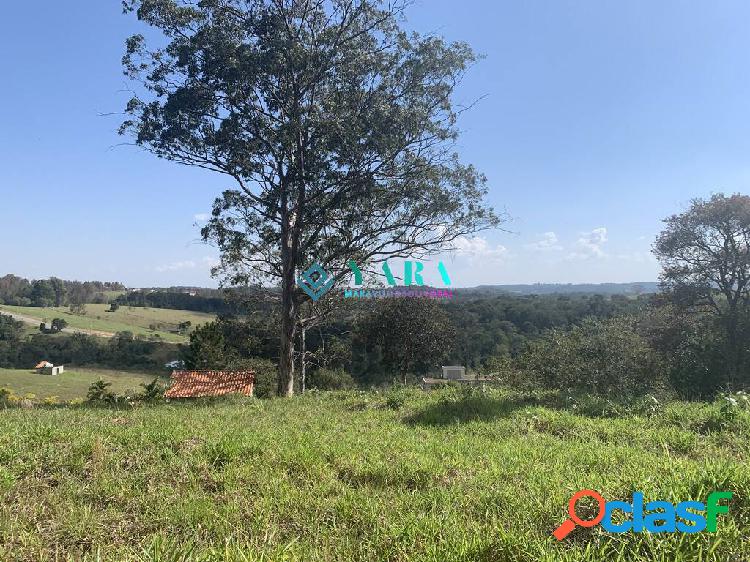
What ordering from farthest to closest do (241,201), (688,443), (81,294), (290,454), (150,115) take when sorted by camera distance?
(81,294) → (241,201) → (150,115) → (688,443) → (290,454)

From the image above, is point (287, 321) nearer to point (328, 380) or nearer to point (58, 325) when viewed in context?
point (328, 380)

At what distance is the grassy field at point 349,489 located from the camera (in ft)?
6.98

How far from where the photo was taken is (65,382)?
3547 centimetres

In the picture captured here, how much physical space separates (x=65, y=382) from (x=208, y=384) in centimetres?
3056

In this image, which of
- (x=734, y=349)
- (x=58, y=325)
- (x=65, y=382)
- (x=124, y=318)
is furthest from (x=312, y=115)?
(x=124, y=318)

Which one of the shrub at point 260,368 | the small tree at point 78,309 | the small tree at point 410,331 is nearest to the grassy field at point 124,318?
the small tree at point 78,309

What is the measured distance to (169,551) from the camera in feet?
6.93

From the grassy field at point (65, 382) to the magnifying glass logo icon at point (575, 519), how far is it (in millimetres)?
31491

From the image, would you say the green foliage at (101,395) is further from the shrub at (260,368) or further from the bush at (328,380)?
the bush at (328,380)

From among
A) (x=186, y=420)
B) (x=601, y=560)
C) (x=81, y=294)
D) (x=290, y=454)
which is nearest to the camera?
(x=601, y=560)

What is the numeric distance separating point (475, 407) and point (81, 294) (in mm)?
88167

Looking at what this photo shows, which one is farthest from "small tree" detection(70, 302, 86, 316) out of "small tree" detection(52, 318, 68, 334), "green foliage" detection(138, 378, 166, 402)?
"green foliage" detection(138, 378, 166, 402)

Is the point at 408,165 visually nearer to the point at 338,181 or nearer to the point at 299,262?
the point at 338,181

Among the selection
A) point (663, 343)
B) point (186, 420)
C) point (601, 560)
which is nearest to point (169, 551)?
point (601, 560)
